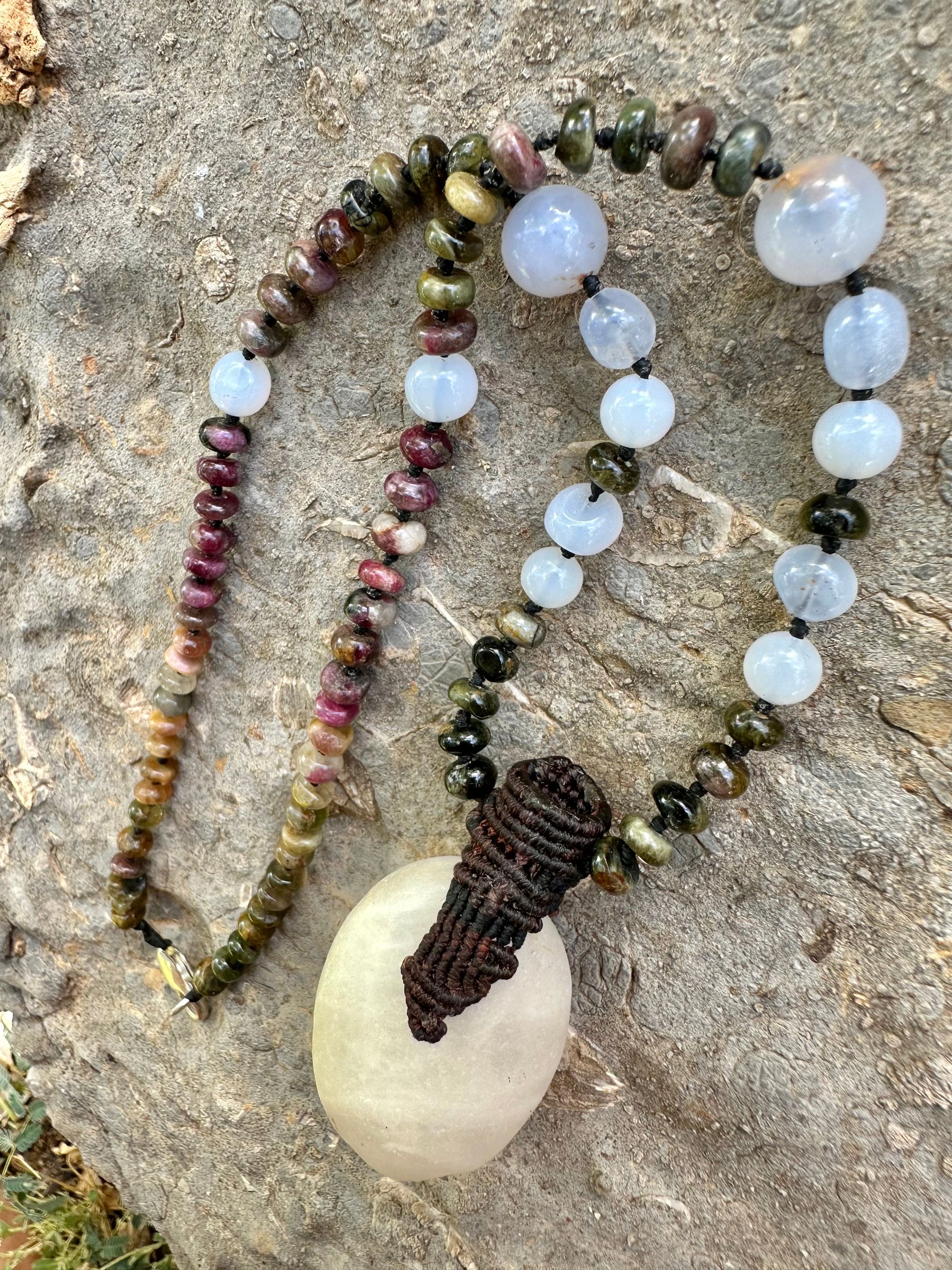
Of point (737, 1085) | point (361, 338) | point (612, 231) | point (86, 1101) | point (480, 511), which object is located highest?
point (612, 231)

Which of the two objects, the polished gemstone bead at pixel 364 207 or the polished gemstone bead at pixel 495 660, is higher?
the polished gemstone bead at pixel 364 207

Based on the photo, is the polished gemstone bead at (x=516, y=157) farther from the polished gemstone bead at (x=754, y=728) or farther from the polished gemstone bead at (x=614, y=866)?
the polished gemstone bead at (x=614, y=866)

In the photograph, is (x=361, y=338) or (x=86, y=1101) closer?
(x=361, y=338)

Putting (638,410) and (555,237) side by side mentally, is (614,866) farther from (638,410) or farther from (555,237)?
(555,237)

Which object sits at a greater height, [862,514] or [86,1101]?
[862,514]

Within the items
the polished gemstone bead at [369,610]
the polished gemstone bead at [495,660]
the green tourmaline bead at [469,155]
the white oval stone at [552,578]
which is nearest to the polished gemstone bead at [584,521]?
the white oval stone at [552,578]

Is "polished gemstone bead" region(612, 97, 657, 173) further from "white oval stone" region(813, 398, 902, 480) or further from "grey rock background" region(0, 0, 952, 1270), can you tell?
"white oval stone" region(813, 398, 902, 480)

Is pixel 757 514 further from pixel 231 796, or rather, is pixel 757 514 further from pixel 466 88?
pixel 231 796

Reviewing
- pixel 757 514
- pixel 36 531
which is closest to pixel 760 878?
pixel 757 514
